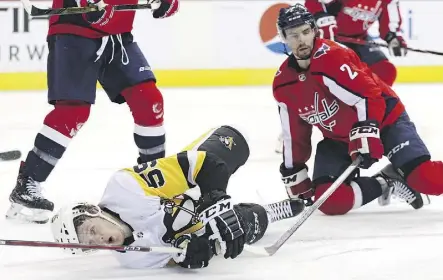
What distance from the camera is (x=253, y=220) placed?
2.68 metres

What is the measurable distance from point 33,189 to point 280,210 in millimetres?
858

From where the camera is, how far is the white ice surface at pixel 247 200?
2479mm

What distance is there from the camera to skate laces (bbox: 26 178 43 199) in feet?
10.2

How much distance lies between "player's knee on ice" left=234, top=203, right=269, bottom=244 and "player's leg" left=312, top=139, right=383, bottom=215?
37 cm

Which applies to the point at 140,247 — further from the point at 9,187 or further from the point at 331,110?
the point at 9,187

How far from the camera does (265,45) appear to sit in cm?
668

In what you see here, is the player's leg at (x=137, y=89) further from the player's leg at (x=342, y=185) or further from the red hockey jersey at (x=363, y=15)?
the red hockey jersey at (x=363, y=15)

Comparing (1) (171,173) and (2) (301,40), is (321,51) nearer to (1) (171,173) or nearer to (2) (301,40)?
(2) (301,40)

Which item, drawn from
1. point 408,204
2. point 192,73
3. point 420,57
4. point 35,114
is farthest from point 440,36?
point 408,204

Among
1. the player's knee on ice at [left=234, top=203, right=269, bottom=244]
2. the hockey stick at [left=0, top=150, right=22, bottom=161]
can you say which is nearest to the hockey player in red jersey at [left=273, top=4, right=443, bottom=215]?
the player's knee on ice at [left=234, top=203, right=269, bottom=244]

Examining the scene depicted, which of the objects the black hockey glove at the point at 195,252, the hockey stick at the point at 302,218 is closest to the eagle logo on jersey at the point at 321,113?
the hockey stick at the point at 302,218

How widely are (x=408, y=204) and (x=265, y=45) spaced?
357 cm

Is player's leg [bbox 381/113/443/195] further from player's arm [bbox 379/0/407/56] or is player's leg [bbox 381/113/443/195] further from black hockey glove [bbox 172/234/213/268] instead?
player's arm [bbox 379/0/407/56]

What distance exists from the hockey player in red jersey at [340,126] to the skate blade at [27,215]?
2.76ft
